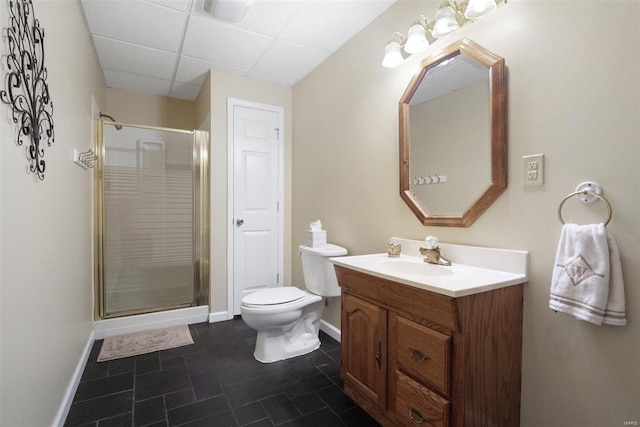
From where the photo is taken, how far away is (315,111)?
2.82m

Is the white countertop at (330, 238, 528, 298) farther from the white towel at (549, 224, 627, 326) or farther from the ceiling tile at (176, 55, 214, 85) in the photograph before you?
the ceiling tile at (176, 55, 214, 85)

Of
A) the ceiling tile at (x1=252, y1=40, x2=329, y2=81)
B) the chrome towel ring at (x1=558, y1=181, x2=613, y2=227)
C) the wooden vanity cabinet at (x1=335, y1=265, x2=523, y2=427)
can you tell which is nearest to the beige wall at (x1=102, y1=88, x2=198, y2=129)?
the ceiling tile at (x1=252, y1=40, x2=329, y2=81)

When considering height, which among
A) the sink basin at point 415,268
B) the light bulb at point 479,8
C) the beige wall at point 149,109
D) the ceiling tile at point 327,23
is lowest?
the sink basin at point 415,268

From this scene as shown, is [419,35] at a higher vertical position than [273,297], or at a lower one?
higher

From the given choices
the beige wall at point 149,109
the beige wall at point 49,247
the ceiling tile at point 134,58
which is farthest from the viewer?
the beige wall at point 149,109

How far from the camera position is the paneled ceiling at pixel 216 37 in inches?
79.0

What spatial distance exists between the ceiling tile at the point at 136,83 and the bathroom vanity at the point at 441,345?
2.98 m

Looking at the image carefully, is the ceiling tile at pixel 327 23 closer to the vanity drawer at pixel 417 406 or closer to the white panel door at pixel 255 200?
the white panel door at pixel 255 200

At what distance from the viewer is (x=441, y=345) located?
46.8 inches

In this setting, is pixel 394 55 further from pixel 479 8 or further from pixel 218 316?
pixel 218 316

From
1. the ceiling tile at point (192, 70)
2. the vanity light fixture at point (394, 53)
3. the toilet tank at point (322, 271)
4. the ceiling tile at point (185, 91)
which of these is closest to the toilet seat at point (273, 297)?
the toilet tank at point (322, 271)

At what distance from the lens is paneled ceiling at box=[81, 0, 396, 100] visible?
201 centimetres

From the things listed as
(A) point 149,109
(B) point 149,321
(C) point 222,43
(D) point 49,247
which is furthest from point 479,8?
(A) point 149,109

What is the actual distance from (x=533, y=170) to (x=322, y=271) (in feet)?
4.87
